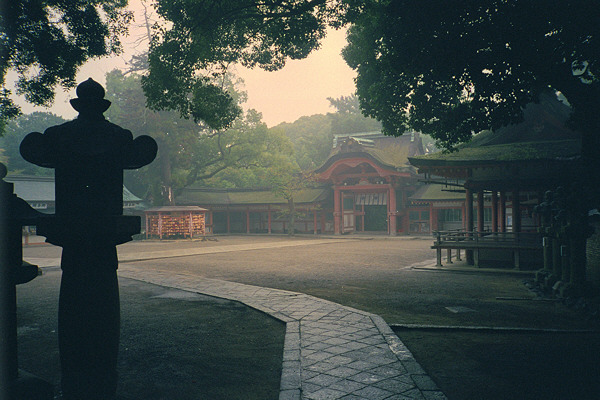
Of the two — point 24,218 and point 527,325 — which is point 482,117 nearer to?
point 527,325

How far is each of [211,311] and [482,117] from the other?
6.27m

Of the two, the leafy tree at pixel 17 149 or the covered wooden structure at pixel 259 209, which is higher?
the leafy tree at pixel 17 149

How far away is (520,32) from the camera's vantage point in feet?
20.4

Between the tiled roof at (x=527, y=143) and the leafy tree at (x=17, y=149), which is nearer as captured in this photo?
the tiled roof at (x=527, y=143)

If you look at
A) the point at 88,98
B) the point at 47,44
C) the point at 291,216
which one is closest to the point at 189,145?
the point at 291,216

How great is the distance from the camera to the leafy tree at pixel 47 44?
949cm

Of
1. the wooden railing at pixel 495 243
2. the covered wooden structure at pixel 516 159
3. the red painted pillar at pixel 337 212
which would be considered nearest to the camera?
the wooden railing at pixel 495 243

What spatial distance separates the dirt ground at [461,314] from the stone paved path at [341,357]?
321 mm

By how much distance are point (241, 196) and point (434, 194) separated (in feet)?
53.9

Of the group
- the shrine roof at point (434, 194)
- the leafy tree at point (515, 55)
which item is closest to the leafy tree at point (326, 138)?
the shrine roof at point (434, 194)

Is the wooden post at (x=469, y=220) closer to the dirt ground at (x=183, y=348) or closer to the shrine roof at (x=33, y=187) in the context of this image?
the dirt ground at (x=183, y=348)

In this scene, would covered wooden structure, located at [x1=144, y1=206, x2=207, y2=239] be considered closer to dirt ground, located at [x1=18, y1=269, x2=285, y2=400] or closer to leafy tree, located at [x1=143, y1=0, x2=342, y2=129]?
leafy tree, located at [x1=143, y1=0, x2=342, y2=129]

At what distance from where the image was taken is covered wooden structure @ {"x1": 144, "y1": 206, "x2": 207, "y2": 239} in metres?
28.5

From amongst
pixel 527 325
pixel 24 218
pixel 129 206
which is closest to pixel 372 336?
pixel 527 325
